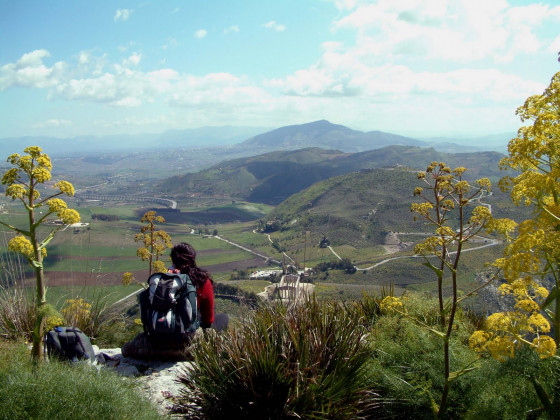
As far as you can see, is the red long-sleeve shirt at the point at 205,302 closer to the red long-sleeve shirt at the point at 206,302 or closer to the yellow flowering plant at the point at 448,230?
the red long-sleeve shirt at the point at 206,302

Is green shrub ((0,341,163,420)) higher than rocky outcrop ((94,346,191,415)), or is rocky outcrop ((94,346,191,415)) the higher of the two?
green shrub ((0,341,163,420))

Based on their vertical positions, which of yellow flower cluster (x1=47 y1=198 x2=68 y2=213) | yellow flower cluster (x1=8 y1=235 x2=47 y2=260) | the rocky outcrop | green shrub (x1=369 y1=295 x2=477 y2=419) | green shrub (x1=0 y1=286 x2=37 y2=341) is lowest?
the rocky outcrop

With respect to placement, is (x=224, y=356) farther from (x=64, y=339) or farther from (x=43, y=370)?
(x=64, y=339)

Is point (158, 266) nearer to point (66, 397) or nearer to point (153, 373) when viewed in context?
point (153, 373)

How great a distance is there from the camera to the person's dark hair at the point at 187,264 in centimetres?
510

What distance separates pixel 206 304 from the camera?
17.0ft

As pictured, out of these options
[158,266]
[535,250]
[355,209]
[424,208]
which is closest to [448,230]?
[424,208]

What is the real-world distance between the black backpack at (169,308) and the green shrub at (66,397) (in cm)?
139

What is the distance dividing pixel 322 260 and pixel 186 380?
55.2 meters

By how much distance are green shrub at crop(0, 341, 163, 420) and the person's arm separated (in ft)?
6.29

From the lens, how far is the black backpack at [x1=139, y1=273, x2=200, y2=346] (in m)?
4.62

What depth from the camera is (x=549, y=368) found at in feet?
9.37

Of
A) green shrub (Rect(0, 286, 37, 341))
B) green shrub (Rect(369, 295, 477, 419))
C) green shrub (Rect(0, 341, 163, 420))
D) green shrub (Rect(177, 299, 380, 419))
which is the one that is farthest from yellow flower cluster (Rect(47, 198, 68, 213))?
green shrub (Rect(369, 295, 477, 419))

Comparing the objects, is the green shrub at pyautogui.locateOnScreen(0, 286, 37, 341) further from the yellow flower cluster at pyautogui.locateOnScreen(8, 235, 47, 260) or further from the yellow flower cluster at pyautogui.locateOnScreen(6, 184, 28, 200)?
the yellow flower cluster at pyautogui.locateOnScreen(6, 184, 28, 200)
